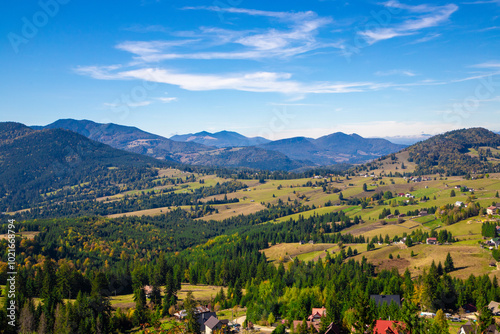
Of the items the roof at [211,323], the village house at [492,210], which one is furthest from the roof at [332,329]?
the village house at [492,210]

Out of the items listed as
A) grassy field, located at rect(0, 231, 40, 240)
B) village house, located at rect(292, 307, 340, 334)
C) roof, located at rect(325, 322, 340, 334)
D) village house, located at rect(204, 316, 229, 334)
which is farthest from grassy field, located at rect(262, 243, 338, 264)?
grassy field, located at rect(0, 231, 40, 240)

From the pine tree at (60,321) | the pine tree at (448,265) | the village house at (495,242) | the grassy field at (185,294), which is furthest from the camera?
the village house at (495,242)

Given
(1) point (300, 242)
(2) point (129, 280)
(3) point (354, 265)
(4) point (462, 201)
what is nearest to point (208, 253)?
(1) point (300, 242)

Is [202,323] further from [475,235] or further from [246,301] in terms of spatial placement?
[475,235]

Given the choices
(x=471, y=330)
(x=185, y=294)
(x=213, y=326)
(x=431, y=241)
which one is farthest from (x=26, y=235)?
(x=471, y=330)

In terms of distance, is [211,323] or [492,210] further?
[492,210]

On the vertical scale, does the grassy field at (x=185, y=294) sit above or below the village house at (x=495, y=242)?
below

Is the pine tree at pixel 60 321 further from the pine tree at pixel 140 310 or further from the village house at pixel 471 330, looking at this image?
the village house at pixel 471 330

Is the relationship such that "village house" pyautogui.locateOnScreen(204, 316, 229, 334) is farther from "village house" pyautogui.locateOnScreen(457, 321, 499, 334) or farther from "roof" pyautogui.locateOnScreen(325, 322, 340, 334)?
"village house" pyautogui.locateOnScreen(457, 321, 499, 334)

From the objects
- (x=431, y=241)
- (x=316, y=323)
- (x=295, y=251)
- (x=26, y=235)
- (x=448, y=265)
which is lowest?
(x=295, y=251)

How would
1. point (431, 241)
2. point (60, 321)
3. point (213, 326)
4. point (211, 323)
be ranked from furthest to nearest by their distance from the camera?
point (431, 241) → point (211, 323) → point (213, 326) → point (60, 321)

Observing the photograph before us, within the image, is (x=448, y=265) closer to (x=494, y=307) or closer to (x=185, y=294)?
(x=494, y=307)

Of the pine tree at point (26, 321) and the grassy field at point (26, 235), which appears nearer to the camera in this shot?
the pine tree at point (26, 321)
